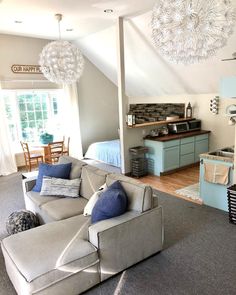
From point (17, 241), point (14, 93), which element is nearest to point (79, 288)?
point (17, 241)

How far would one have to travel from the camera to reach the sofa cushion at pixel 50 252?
1.92 m

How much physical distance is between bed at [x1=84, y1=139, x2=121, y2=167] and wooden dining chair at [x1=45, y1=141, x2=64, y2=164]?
1.02 m

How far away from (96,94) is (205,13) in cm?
569

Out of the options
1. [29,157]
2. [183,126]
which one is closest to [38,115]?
[29,157]

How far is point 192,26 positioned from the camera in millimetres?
1870

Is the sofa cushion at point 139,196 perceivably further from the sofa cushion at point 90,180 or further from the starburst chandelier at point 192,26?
the starburst chandelier at point 192,26

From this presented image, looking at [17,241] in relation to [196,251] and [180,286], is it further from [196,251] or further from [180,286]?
[196,251]

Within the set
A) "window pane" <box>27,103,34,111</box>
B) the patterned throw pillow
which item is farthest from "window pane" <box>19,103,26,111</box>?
the patterned throw pillow

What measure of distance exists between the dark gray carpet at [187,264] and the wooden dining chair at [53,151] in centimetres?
226

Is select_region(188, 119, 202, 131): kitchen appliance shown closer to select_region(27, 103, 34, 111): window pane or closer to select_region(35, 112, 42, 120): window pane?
select_region(35, 112, 42, 120): window pane

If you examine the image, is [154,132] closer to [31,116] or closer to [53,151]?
[53,151]

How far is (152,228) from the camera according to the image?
2.53 metres

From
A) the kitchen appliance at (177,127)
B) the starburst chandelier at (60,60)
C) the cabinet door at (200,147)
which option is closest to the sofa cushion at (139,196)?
the starburst chandelier at (60,60)

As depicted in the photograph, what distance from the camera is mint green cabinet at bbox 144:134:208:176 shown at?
5176 millimetres
